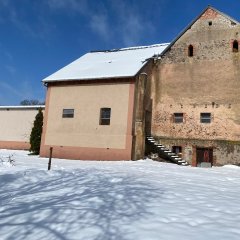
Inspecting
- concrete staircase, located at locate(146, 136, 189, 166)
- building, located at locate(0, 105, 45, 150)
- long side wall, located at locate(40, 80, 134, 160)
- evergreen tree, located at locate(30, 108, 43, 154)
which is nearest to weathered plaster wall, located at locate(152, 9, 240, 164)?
concrete staircase, located at locate(146, 136, 189, 166)

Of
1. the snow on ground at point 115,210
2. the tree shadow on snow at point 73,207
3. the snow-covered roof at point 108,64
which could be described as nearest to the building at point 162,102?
the snow-covered roof at point 108,64

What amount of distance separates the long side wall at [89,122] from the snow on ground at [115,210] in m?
10.5

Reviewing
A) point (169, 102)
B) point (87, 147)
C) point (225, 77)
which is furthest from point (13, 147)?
point (225, 77)

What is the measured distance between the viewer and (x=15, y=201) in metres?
7.36

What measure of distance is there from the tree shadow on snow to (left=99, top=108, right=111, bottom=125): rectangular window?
1104cm

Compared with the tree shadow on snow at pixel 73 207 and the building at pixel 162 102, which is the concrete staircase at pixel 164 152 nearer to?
the building at pixel 162 102

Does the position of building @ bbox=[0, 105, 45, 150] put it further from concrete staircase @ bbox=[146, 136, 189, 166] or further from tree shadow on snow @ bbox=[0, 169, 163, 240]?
tree shadow on snow @ bbox=[0, 169, 163, 240]

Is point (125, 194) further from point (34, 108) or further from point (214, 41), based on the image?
point (34, 108)

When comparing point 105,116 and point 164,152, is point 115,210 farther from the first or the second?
point 105,116

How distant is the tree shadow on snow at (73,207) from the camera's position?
5316 millimetres

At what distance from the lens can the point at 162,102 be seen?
2302 cm

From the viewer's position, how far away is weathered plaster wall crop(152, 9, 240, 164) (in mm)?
21062

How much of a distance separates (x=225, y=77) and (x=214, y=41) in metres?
2.86

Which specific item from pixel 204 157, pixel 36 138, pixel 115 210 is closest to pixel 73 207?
pixel 115 210
